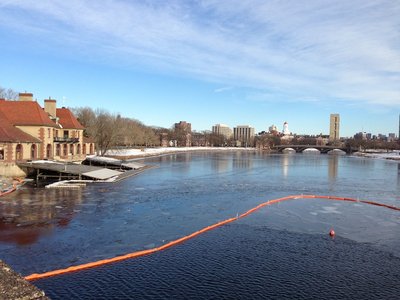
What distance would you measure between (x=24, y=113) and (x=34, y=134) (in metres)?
3.16

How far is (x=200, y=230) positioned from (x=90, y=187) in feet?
65.7

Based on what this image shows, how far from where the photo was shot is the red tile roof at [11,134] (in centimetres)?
4122

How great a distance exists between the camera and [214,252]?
1858 centimetres

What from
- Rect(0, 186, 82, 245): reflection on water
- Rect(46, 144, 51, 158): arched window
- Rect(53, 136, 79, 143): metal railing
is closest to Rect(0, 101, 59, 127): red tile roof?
Rect(46, 144, 51, 158): arched window

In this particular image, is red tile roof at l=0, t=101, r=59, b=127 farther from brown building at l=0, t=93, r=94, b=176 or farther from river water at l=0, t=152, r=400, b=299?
river water at l=0, t=152, r=400, b=299

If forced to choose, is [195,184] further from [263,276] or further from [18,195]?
[263,276]

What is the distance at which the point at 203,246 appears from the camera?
19438mm

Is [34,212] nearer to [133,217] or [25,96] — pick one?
[133,217]

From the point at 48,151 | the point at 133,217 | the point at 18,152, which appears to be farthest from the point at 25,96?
the point at 133,217

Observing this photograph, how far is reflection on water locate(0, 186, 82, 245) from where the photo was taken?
67.9 ft

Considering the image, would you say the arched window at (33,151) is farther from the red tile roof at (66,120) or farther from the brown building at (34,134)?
the red tile roof at (66,120)

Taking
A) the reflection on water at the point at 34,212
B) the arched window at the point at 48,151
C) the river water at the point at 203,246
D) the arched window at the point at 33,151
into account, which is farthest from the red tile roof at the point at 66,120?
the river water at the point at 203,246

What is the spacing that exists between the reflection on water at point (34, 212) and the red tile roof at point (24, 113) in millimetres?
15038

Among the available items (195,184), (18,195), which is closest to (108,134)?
(195,184)
